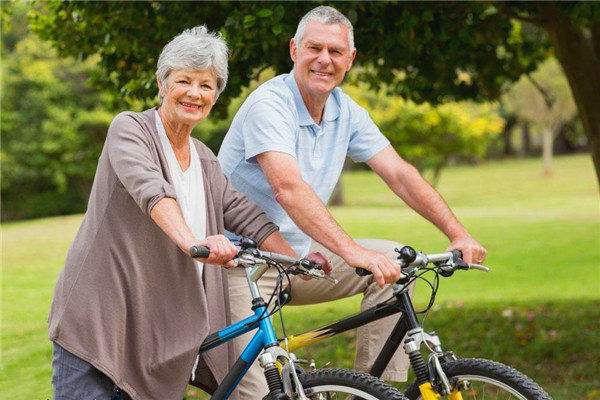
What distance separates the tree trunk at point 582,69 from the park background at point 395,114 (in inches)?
0.4

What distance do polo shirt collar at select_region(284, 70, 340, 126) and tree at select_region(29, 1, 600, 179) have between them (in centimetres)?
219

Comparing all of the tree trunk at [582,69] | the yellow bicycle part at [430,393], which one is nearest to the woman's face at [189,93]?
the yellow bicycle part at [430,393]

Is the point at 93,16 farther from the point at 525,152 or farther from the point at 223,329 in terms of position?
the point at 525,152

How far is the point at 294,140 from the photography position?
4.36m

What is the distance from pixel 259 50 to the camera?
7.58 meters

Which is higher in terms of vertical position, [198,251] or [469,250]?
[198,251]

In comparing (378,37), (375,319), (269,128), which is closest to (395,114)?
(378,37)

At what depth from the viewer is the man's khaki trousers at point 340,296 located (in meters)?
4.31

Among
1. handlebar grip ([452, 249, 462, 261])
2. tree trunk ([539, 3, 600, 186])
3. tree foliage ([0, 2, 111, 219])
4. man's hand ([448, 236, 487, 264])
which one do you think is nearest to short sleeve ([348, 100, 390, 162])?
man's hand ([448, 236, 487, 264])

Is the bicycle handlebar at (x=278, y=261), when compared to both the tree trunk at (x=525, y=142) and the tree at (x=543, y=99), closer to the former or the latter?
the tree at (x=543, y=99)

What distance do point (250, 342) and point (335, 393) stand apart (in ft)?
1.37

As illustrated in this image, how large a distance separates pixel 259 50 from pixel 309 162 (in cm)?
318

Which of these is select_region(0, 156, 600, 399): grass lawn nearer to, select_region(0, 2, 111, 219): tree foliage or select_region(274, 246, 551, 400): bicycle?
select_region(0, 2, 111, 219): tree foliage

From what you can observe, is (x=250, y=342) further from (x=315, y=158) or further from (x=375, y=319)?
(x=315, y=158)
